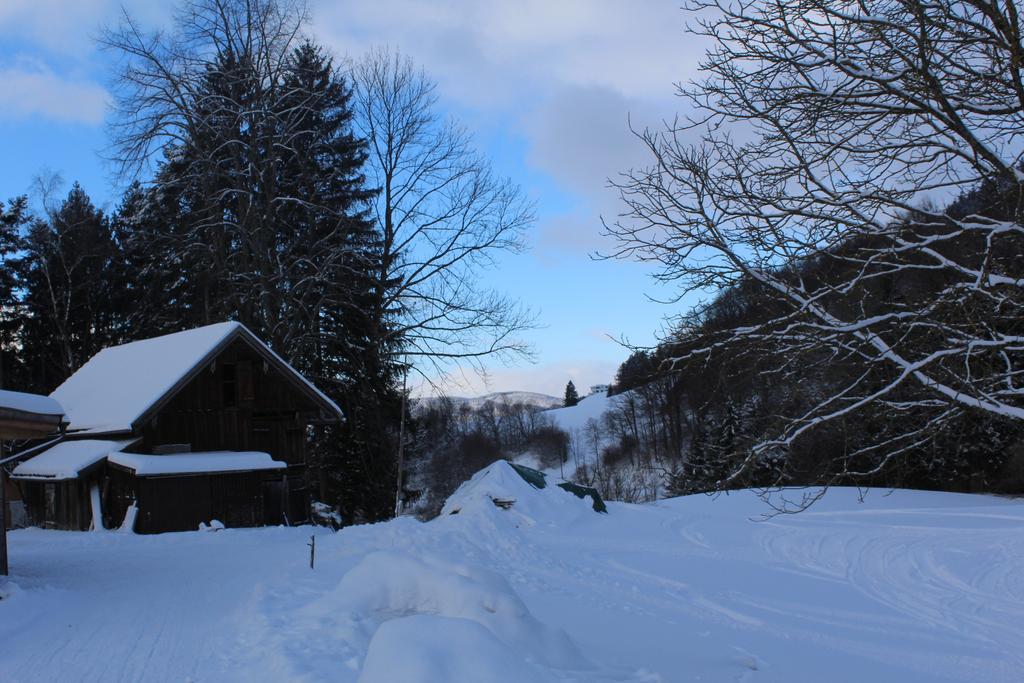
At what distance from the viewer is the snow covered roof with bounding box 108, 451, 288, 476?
19.2 metres

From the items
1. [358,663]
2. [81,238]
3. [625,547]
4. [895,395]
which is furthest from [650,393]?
[81,238]

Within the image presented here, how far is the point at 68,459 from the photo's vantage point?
825 inches

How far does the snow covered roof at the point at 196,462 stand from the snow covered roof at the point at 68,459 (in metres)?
0.58

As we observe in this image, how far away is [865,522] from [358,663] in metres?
19.5

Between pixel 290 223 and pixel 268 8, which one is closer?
pixel 268 8

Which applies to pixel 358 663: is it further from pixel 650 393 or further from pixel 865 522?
pixel 865 522

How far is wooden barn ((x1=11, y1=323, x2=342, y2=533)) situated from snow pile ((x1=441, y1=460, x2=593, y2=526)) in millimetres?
6190

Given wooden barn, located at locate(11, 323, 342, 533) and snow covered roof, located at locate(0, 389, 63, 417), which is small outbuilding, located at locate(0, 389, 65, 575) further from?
wooden barn, located at locate(11, 323, 342, 533)

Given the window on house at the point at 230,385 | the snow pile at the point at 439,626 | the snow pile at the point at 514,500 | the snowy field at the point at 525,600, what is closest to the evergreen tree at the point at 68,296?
the window on house at the point at 230,385

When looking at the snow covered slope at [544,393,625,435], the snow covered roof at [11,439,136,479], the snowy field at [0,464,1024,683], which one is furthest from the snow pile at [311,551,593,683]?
the snow covered slope at [544,393,625,435]

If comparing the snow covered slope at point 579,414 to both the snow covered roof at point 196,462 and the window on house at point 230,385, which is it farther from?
the snow covered roof at point 196,462

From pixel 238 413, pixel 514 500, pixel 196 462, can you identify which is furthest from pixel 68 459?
pixel 514 500

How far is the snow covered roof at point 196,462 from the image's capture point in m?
19.2

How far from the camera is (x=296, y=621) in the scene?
8.35 m
